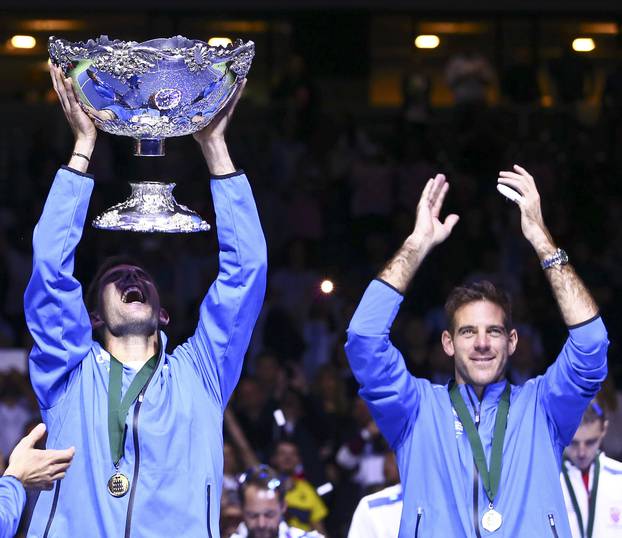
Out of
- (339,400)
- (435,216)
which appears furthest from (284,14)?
(435,216)

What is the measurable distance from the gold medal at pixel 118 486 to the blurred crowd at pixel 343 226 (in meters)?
3.63

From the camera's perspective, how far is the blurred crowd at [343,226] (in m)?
9.88

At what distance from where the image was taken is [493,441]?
583 cm

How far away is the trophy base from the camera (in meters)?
5.66

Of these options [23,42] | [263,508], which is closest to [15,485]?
[263,508]

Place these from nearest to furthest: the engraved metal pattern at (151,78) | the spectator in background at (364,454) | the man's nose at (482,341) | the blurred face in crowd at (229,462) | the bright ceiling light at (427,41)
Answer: the engraved metal pattern at (151,78) → the man's nose at (482,341) → the blurred face in crowd at (229,462) → the spectator in background at (364,454) → the bright ceiling light at (427,41)

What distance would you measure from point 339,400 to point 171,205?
4.50 m

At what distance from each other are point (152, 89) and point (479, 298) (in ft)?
4.75

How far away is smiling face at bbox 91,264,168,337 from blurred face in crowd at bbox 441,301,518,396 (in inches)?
44.0

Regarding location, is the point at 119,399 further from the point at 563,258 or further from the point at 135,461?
the point at 563,258

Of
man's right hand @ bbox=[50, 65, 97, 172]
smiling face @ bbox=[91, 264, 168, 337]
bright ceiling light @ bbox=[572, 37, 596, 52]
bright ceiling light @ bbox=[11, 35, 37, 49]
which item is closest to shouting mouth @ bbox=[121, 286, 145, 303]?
smiling face @ bbox=[91, 264, 168, 337]

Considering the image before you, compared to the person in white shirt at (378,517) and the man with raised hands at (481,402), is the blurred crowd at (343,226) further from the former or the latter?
the man with raised hands at (481,402)

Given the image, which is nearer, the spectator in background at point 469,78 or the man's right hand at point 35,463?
the man's right hand at point 35,463

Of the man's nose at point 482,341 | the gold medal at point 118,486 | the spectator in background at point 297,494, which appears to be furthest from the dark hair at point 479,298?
the spectator in background at point 297,494
